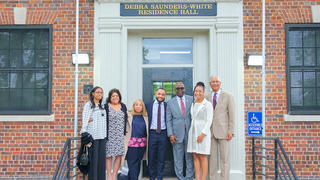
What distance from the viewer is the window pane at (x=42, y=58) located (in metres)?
7.04

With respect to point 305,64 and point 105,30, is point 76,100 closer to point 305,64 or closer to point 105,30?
point 105,30

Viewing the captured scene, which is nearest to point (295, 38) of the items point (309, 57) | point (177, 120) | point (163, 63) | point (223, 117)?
point (309, 57)

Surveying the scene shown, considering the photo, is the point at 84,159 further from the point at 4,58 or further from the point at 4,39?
the point at 4,39

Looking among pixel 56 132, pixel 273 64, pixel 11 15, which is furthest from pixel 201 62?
pixel 11 15

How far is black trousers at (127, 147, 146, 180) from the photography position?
5.91 meters

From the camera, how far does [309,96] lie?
22.9ft

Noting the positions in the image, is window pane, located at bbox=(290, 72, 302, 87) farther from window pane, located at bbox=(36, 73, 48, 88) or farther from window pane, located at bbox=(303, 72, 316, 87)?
window pane, located at bbox=(36, 73, 48, 88)

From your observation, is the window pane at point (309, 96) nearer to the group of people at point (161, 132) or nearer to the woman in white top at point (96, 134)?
the group of people at point (161, 132)

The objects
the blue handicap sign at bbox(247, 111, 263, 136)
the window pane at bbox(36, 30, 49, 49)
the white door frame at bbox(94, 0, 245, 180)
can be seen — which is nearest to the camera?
the blue handicap sign at bbox(247, 111, 263, 136)

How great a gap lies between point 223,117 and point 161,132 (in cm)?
112

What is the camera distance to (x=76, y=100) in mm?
6762

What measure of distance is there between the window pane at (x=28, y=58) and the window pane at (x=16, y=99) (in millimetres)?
568

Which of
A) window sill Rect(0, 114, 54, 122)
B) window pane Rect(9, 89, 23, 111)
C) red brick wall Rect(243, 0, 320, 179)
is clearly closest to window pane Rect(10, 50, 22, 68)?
window pane Rect(9, 89, 23, 111)

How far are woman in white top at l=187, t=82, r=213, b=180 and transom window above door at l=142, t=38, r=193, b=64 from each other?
1.57 metres
